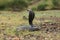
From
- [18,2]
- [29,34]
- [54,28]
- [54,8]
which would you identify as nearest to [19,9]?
[18,2]

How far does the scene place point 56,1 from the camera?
127 feet

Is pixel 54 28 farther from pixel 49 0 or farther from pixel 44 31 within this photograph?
pixel 49 0

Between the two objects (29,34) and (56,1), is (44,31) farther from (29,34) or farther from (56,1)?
(56,1)

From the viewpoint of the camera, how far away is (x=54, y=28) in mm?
18094

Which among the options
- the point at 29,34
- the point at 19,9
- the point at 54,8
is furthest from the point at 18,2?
the point at 29,34

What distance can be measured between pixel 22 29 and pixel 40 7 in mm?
21110

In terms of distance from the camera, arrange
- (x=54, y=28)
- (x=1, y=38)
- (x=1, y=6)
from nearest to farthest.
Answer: (x=1, y=38)
(x=54, y=28)
(x=1, y=6)

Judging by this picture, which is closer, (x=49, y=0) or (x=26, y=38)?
(x=26, y=38)

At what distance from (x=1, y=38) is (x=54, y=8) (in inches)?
987

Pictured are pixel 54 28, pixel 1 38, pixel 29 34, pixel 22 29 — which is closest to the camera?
pixel 1 38

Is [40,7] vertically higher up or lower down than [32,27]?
lower down

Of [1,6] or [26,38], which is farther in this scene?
[1,6]

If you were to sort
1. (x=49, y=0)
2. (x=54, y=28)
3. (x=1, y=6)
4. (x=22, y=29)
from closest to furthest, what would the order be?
1. (x=22, y=29)
2. (x=54, y=28)
3. (x=1, y=6)
4. (x=49, y=0)

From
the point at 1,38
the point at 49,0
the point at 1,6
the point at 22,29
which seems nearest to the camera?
the point at 1,38
